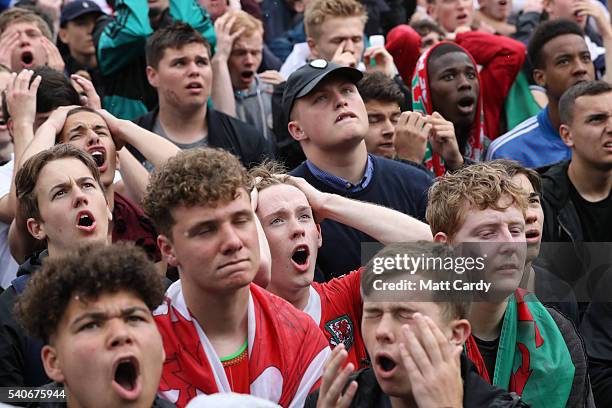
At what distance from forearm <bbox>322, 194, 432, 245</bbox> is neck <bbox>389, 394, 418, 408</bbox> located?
1456 millimetres

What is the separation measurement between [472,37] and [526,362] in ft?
14.6

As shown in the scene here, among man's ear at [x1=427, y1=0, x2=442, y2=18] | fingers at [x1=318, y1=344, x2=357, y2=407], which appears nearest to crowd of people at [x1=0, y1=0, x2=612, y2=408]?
fingers at [x1=318, y1=344, x2=357, y2=407]

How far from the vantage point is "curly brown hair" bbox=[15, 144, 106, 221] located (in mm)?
5012

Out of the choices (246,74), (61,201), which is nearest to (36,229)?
(61,201)

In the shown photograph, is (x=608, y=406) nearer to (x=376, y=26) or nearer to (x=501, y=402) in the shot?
(x=501, y=402)

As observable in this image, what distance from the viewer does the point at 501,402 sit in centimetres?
358

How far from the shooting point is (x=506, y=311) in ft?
15.2

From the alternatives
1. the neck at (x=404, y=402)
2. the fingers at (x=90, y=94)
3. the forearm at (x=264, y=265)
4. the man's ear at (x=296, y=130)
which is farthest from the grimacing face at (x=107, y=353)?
the fingers at (x=90, y=94)

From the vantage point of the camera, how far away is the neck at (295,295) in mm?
4828

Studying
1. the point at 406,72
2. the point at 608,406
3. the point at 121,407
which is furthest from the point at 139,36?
the point at 121,407

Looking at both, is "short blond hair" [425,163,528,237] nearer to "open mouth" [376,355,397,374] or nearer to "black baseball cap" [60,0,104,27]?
"open mouth" [376,355,397,374]

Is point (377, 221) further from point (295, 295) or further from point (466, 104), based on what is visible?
point (466, 104)

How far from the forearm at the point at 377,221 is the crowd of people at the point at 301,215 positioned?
0.03 feet

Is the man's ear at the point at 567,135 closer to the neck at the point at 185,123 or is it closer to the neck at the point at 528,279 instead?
the neck at the point at 528,279
